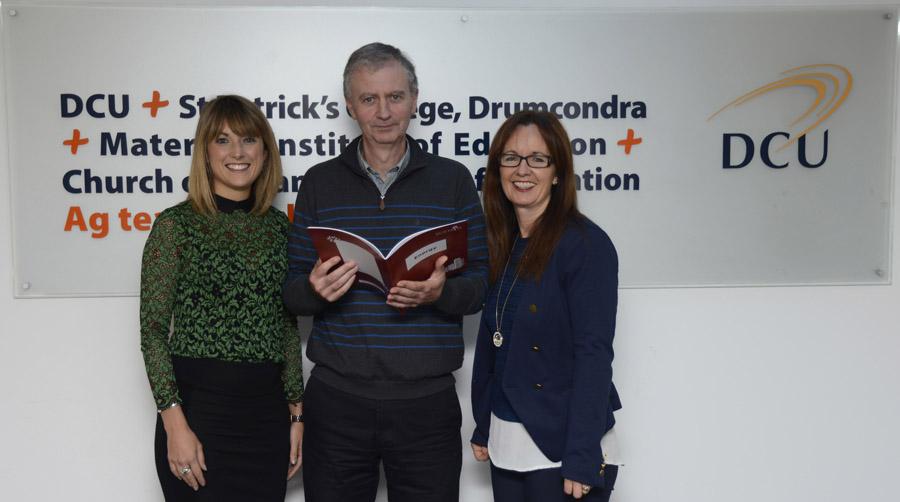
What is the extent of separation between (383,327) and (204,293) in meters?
0.42

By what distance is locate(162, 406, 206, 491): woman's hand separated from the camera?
1547 mm

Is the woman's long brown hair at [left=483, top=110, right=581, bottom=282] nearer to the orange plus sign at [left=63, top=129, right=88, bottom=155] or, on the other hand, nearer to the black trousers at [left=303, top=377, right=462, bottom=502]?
the black trousers at [left=303, top=377, right=462, bottom=502]

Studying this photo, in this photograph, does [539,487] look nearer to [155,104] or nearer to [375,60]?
[375,60]

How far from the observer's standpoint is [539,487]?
1516 millimetres

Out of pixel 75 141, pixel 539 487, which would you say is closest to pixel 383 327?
pixel 539 487

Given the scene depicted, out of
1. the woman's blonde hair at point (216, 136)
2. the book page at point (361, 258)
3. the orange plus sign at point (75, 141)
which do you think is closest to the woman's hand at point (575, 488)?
the book page at point (361, 258)

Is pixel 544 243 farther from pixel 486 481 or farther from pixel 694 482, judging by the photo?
pixel 694 482

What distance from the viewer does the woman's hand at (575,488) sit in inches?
57.2

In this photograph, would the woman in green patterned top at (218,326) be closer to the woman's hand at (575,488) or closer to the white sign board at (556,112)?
the white sign board at (556,112)

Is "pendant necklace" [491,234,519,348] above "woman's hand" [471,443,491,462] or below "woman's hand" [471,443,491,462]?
above

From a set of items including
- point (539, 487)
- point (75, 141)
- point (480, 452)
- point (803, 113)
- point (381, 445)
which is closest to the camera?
point (539, 487)

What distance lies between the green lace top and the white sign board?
509 millimetres

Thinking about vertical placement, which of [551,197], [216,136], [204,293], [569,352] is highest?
[216,136]

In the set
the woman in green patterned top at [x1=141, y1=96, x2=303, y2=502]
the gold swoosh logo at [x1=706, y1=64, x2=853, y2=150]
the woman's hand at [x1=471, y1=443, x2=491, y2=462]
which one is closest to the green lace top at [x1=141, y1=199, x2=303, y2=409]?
the woman in green patterned top at [x1=141, y1=96, x2=303, y2=502]
